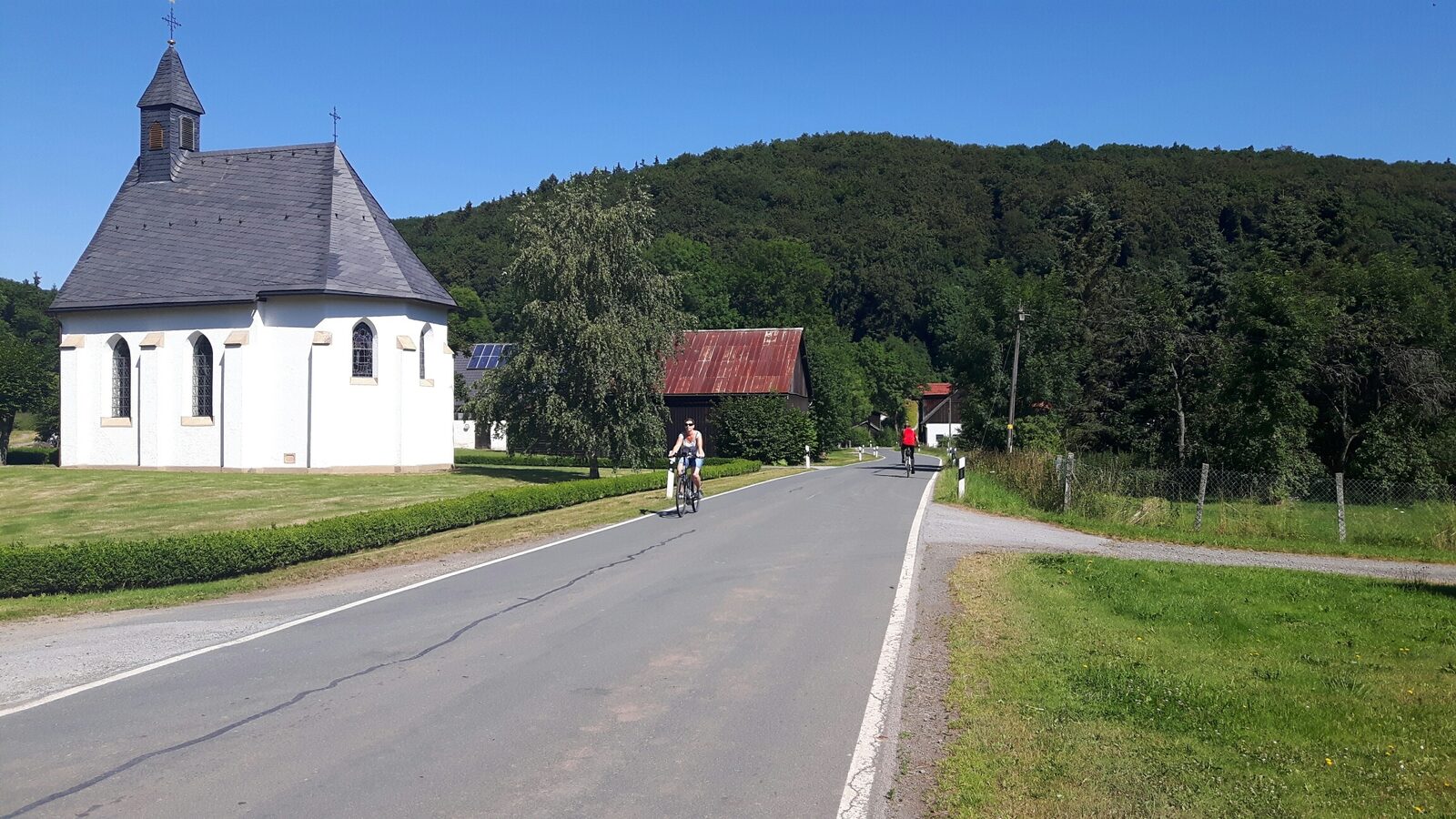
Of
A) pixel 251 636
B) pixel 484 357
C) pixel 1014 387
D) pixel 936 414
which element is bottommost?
pixel 936 414

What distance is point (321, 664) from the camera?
26.4ft

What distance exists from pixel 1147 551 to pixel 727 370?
3656 centimetres

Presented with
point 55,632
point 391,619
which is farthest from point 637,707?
point 55,632

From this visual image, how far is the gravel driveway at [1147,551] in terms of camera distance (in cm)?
1480

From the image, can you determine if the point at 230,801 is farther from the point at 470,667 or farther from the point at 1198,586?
the point at 1198,586

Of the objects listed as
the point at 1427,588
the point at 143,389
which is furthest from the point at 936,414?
the point at 1427,588

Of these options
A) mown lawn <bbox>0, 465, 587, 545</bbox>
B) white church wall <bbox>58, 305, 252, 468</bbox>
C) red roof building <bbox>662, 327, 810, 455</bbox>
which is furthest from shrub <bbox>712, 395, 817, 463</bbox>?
white church wall <bbox>58, 305, 252, 468</bbox>

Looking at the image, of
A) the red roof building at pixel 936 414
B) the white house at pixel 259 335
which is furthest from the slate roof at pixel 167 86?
the red roof building at pixel 936 414

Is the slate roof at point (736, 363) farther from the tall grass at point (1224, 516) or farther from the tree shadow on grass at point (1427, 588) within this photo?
the tree shadow on grass at point (1427, 588)

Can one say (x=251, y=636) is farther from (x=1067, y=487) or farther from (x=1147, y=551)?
(x=1067, y=487)

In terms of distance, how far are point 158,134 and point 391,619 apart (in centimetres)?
3589

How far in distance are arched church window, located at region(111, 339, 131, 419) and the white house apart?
48mm

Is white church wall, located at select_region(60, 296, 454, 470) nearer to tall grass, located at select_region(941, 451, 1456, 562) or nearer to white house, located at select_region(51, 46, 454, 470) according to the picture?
white house, located at select_region(51, 46, 454, 470)

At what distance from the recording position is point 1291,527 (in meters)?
18.7
